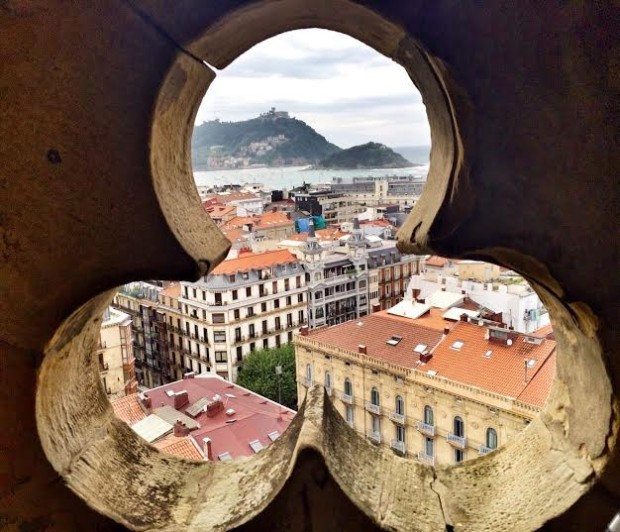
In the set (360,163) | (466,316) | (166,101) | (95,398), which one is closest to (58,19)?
(166,101)

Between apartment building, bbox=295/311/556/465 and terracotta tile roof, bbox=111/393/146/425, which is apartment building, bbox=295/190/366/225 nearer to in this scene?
apartment building, bbox=295/311/556/465

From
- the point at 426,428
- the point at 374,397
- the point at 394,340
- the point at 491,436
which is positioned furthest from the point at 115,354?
the point at 491,436

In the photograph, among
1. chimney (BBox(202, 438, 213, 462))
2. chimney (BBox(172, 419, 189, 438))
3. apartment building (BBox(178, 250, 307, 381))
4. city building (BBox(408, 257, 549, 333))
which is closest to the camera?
chimney (BBox(202, 438, 213, 462))

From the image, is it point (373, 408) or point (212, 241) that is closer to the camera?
point (212, 241)

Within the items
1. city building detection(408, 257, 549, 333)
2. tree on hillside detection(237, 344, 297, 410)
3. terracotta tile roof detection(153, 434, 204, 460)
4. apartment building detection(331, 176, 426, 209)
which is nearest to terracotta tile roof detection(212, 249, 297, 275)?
tree on hillside detection(237, 344, 297, 410)

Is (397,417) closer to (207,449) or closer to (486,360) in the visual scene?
(486,360)

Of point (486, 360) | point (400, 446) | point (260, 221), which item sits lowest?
point (400, 446)
